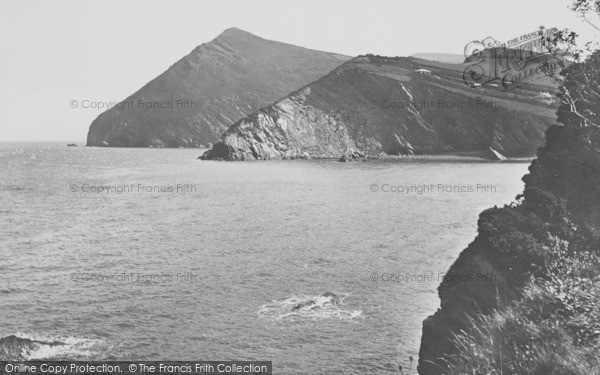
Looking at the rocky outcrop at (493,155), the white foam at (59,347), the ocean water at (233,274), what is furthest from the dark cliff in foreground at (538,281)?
the rocky outcrop at (493,155)

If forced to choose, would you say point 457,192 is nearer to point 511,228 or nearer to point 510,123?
→ point 511,228

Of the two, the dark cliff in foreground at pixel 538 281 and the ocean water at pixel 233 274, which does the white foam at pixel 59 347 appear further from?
the dark cliff in foreground at pixel 538 281

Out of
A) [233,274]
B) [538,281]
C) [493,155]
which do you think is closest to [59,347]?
[233,274]

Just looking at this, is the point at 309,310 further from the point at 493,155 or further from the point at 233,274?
the point at 493,155

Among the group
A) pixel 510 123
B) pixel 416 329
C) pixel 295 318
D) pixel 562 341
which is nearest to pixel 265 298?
pixel 295 318

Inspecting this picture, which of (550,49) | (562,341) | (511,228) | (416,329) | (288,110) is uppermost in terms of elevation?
(288,110)

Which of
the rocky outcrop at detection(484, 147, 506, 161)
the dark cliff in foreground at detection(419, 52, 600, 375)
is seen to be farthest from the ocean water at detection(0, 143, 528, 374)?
the rocky outcrop at detection(484, 147, 506, 161)
